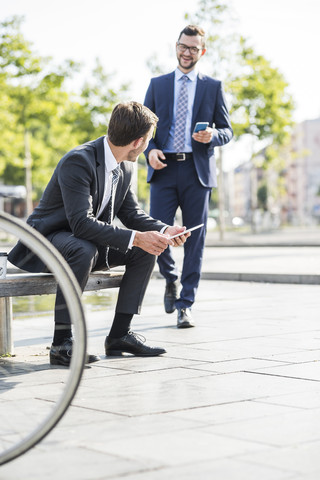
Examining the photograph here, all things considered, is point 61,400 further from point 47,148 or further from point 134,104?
point 47,148

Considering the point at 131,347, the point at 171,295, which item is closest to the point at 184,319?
the point at 171,295

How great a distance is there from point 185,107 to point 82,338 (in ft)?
14.9

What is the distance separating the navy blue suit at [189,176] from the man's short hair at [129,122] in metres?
1.91

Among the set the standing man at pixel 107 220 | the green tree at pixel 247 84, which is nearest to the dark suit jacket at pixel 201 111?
the standing man at pixel 107 220

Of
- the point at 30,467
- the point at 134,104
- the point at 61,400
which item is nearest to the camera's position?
the point at 61,400

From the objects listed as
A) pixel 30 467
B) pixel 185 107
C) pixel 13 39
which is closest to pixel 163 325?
pixel 185 107

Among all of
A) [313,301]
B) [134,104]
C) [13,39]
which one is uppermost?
[13,39]

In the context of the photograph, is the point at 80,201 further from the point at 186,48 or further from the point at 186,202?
the point at 186,48

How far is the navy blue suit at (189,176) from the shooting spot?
6816 mm

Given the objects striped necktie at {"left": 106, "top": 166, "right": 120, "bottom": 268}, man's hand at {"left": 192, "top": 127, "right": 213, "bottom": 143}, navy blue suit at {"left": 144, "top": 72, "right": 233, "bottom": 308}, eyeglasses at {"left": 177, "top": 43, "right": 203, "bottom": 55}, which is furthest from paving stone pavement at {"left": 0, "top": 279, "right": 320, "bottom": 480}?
eyeglasses at {"left": 177, "top": 43, "right": 203, "bottom": 55}

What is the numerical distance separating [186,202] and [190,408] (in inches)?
131

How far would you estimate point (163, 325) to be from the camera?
6848mm

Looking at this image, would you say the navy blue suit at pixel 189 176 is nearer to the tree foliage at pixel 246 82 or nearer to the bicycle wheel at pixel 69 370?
the bicycle wheel at pixel 69 370

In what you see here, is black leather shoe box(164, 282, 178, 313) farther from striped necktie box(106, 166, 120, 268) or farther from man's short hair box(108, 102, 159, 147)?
man's short hair box(108, 102, 159, 147)
